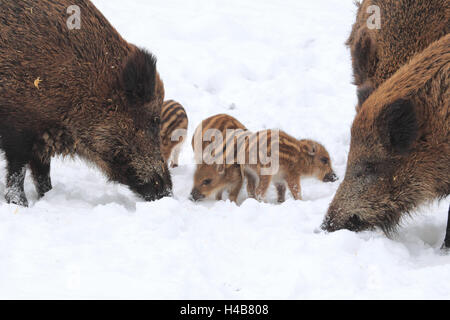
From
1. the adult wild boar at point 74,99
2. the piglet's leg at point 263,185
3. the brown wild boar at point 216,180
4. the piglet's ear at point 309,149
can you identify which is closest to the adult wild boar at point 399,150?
the adult wild boar at point 74,99

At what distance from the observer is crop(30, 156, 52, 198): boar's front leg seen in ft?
14.4

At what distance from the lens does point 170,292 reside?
248 cm

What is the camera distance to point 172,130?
241 inches

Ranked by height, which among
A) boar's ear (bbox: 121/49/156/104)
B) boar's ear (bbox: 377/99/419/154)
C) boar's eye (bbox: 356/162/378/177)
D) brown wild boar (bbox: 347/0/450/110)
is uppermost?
brown wild boar (bbox: 347/0/450/110)

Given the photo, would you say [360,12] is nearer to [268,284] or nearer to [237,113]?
[237,113]

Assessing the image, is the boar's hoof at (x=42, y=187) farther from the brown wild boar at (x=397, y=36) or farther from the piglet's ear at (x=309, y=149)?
the piglet's ear at (x=309, y=149)

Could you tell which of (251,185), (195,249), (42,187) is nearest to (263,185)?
(251,185)

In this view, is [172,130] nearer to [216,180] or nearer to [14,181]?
[216,180]

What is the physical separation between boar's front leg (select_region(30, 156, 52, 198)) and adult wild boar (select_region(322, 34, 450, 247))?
2.30 metres

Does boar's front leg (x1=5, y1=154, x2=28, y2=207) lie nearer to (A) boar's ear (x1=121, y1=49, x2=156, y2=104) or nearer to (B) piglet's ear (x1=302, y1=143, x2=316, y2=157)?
(A) boar's ear (x1=121, y1=49, x2=156, y2=104)

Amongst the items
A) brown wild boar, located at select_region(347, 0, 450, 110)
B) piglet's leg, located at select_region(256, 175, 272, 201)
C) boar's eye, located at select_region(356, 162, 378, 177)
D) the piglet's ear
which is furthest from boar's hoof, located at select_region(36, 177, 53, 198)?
the piglet's ear

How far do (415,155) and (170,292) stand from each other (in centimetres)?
184

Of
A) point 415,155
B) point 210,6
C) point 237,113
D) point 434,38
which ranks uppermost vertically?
point 434,38
